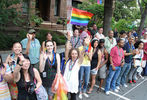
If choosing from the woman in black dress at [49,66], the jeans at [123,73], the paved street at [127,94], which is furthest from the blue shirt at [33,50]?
the jeans at [123,73]

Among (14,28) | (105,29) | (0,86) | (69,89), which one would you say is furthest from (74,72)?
(14,28)

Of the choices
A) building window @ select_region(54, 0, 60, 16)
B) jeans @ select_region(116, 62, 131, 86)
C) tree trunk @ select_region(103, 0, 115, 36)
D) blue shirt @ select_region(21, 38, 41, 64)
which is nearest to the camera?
blue shirt @ select_region(21, 38, 41, 64)

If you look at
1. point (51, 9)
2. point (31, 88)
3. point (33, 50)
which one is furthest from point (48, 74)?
point (51, 9)

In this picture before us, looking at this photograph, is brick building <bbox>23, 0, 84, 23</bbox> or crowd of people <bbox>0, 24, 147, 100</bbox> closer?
crowd of people <bbox>0, 24, 147, 100</bbox>

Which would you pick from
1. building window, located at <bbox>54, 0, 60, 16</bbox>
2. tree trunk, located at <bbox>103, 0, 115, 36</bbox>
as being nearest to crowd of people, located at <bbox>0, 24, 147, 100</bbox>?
tree trunk, located at <bbox>103, 0, 115, 36</bbox>

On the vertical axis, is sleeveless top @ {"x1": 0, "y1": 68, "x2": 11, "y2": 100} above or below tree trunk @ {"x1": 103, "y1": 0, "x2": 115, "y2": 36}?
below

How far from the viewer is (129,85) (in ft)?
17.4

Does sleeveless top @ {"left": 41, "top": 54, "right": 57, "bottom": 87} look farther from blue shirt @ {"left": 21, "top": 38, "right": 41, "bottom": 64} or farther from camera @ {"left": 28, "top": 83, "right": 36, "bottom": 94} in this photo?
blue shirt @ {"left": 21, "top": 38, "right": 41, "bottom": 64}

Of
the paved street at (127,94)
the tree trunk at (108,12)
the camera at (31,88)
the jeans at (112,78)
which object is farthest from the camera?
the tree trunk at (108,12)

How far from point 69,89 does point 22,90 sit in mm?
1152

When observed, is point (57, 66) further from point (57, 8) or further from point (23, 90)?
point (57, 8)

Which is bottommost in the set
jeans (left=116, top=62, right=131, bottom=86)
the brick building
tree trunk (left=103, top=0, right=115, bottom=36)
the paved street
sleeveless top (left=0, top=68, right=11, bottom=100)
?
the paved street

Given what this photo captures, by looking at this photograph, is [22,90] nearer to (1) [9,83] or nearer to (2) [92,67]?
(1) [9,83]

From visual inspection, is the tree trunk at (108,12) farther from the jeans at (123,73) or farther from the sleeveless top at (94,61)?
the sleeveless top at (94,61)
